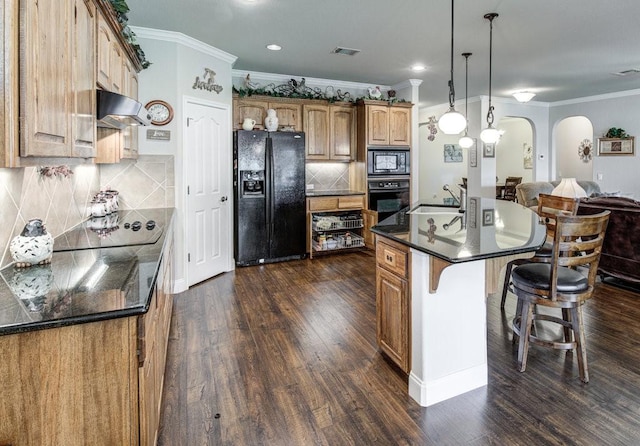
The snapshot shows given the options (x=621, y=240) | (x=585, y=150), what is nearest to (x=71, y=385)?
(x=621, y=240)

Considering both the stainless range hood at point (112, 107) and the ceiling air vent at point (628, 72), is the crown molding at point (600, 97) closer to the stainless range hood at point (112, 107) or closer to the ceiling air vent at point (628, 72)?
the ceiling air vent at point (628, 72)

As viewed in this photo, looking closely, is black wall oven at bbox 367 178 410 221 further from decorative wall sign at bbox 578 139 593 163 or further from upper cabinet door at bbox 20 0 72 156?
decorative wall sign at bbox 578 139 593 163

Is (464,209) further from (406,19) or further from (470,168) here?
(470,168)

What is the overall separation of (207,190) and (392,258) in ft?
9.37

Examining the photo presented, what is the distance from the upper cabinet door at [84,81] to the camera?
1.64 m

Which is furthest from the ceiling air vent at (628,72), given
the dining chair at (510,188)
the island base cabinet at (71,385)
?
the island base cabinet at (71,385)

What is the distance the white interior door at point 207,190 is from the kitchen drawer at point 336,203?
1256mm

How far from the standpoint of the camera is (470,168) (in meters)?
7.70

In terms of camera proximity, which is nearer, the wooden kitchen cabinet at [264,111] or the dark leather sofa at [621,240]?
the dark leather sofa at [621,240]

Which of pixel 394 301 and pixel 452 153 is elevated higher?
pixel 452 153

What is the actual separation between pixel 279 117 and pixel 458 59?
251 centimetres

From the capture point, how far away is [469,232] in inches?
88.5

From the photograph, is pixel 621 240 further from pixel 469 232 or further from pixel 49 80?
pixel 49 80

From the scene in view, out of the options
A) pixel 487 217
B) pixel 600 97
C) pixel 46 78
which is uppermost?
pixel 600 97
